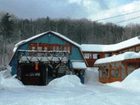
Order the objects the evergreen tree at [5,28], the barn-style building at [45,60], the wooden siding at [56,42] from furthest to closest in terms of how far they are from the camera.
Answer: the evergreen tree at [5,28] < the wooden siding at [56,42] < the barn-style building at [45,60]

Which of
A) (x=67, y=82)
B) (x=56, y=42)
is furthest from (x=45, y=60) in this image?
(x=67, y=82)

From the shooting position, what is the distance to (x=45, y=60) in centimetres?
4125

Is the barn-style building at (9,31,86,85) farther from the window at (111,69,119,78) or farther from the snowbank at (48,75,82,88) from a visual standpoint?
the snowbank at (48,75,82,88)

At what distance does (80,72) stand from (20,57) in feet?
28.0

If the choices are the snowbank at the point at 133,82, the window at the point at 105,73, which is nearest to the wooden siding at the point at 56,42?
the window at the point at 105,73

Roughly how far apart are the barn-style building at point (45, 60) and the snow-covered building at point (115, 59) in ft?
12.1

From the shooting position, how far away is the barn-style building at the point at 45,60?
136 feet

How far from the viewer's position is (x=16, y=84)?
3316cm

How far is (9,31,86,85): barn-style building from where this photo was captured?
4147cm

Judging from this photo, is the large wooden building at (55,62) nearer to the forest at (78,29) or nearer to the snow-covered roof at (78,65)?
the snow-covered roof at (78,65)

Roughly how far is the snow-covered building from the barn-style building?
12.1 feet

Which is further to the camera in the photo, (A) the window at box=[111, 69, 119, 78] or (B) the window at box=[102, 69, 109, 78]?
(B) the window at box=[102, 69, 109, 78]

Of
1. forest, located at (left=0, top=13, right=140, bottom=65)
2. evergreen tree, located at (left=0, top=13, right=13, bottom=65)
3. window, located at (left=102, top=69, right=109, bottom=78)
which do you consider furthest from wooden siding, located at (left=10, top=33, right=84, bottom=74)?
forest, located at (left=0, top=13, right=140, bottom=65)

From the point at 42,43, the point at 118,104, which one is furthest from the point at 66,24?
the point at 118,104
